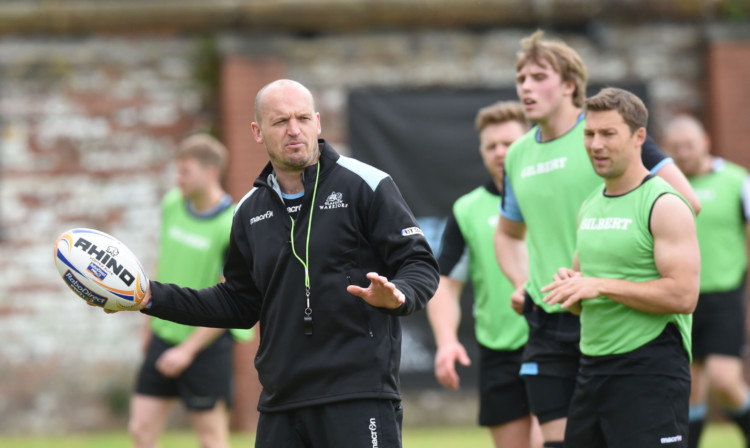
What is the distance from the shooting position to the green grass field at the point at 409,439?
9.57 meters

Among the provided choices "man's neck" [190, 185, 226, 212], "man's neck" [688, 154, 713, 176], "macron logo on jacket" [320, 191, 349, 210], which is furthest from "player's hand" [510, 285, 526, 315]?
"man's neck" [688, 154, 713, 176]

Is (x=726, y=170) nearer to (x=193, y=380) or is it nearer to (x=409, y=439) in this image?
(x=409, y=439)

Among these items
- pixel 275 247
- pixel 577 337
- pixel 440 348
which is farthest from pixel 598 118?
pixel 440 348

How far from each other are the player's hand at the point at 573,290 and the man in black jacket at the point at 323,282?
0.63 meters

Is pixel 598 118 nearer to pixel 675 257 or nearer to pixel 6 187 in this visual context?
pixel 675 257

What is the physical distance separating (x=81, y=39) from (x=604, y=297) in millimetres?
8560

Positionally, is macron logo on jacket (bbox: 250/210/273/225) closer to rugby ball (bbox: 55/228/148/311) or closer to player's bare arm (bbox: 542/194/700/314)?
rugby ball (bbox: 55/228/148/311)

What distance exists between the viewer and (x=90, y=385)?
36.4 feet

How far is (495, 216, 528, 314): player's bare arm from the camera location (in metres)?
5.50

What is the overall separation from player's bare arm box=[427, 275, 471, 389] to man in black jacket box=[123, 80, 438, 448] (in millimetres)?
1671

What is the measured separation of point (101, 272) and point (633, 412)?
7.18 feet

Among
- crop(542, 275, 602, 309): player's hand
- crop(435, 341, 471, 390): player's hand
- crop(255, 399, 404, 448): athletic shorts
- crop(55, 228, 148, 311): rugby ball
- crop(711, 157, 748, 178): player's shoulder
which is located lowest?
crop(255, 399, 404, 448): athletic shorts

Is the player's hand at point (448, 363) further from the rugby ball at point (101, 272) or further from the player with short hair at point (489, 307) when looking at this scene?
the rugby ball at point (101, 272)

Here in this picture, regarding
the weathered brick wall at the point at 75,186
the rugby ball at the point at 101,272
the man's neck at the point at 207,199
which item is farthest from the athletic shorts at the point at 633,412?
the weathered brick wall at the point at 75,186
